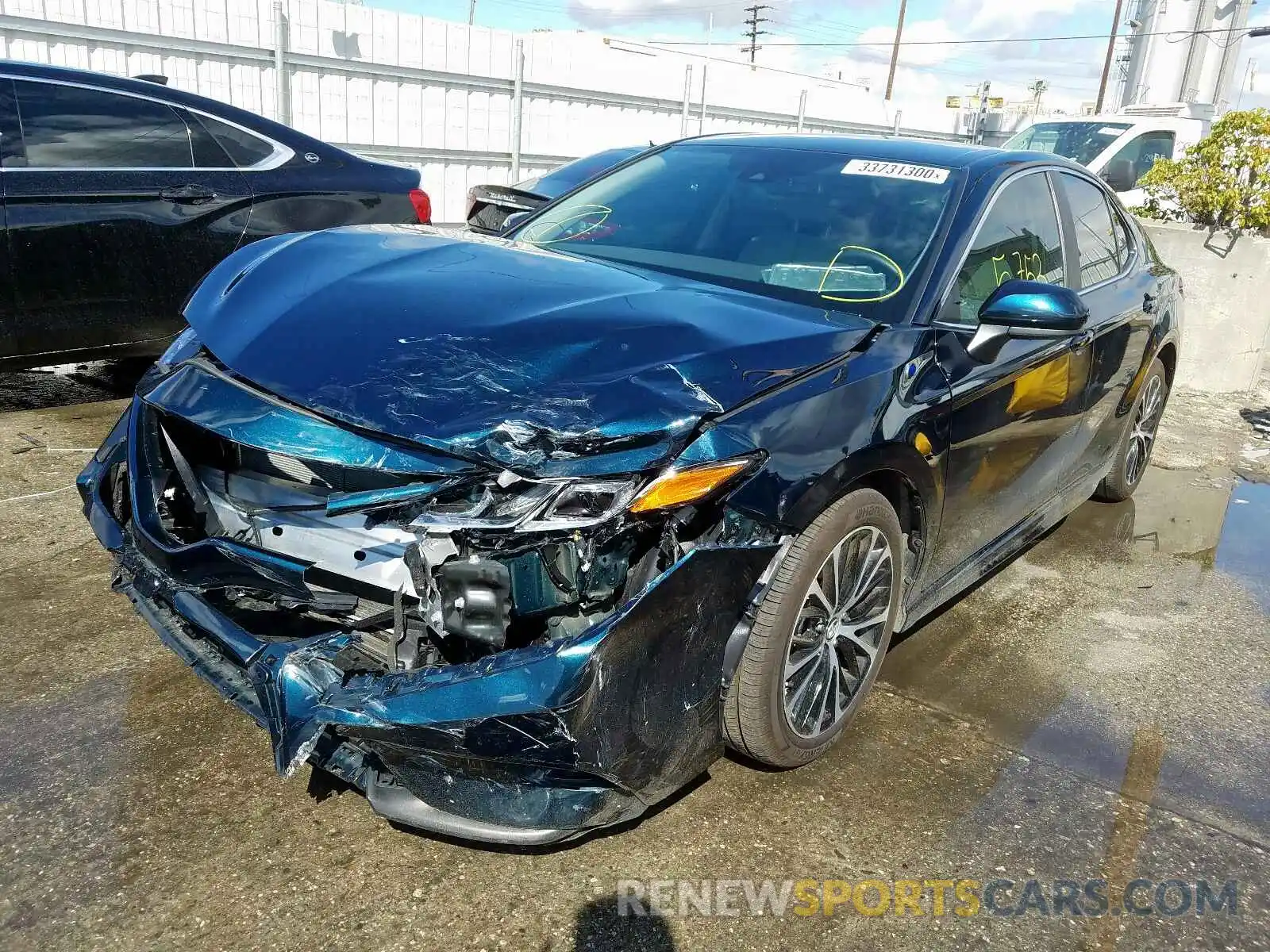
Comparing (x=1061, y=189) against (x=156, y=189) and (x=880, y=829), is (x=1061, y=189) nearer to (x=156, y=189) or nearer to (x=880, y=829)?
(x=880, y=829)

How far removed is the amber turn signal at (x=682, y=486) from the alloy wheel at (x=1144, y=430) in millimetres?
3439

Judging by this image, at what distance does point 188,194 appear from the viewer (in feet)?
16.7

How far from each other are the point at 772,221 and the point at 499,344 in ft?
4.40

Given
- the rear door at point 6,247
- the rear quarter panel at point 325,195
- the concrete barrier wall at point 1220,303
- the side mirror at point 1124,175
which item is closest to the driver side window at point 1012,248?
the rear quarter panel at point 325,195

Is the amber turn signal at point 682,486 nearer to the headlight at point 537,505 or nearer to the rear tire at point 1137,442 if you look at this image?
the headlight at point 537,505

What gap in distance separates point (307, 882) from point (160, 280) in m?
3.73

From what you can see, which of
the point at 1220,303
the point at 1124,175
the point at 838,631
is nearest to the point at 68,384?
the point at 838,631

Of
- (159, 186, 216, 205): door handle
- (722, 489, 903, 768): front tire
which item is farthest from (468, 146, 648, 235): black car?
(722, 489, 903, 768): front tire

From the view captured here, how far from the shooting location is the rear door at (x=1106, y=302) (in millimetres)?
3959

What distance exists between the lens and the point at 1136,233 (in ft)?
15.6

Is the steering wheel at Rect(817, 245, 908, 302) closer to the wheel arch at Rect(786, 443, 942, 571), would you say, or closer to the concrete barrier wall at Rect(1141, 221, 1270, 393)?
the wheel arch at Rect(786, 443, 942, 571)

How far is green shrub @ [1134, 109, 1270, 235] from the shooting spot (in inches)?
305

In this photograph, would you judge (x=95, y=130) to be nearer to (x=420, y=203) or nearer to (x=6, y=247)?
(x=6, y=247)

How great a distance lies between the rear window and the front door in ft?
12.5
